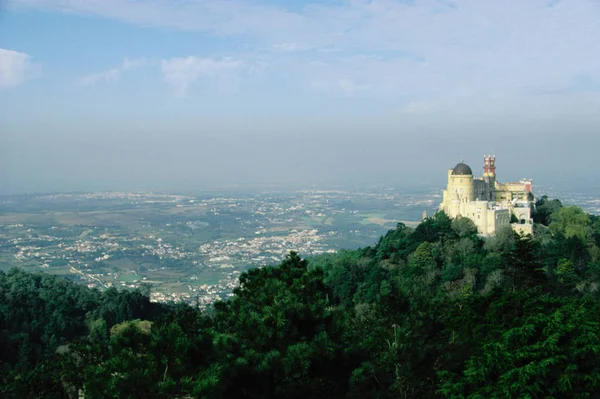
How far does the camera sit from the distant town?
145 ft

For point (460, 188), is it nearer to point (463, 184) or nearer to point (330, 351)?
point (463, 184)

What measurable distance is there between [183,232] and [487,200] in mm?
37118

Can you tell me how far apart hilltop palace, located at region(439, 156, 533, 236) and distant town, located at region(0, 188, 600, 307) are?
11.6 metres

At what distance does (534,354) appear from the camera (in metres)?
8.52

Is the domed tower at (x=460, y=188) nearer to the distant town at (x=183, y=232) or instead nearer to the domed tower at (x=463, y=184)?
the domed tower at (x=463, y=184)

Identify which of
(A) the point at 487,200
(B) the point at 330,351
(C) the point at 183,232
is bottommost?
(C) the point at 183,232

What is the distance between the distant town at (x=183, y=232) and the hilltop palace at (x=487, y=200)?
11.6 meters

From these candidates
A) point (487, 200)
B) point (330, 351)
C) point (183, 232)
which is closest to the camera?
point (330, 351)

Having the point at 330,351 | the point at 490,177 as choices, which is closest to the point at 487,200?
the point at 490,177

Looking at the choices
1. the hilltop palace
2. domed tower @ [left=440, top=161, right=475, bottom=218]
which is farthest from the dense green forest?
domed tower @ [left=440, top=161, right=475, bottom=218]

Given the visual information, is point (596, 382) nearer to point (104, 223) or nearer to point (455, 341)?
point (455, 341)


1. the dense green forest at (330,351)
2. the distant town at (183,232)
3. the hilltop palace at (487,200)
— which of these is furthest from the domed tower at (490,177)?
the dense green forest at (330,351)

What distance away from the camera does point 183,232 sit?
2419 inches

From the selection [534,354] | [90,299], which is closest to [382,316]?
[534,354]
